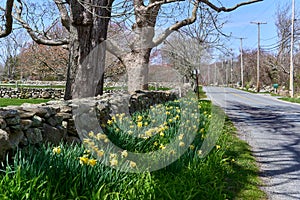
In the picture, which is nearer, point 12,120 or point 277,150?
point 12,120

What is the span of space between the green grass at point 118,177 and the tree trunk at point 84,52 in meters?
2.23

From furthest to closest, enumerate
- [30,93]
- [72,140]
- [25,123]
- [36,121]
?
[30,93] → [72,140] → [36,121] → [25,123]

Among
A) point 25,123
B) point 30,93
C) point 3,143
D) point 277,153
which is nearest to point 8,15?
point 25,123

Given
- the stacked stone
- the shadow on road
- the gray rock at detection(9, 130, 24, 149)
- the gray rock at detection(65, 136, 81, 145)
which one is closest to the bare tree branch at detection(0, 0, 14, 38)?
the gray rock at detection(65, 136, 81, 145)

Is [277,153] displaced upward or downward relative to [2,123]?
downward

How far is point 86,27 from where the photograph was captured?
6.00m

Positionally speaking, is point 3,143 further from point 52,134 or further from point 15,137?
point 52,134

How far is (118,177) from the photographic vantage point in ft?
8.33

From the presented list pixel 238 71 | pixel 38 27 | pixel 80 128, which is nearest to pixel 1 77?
pixel 38 27

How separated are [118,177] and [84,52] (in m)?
3.91

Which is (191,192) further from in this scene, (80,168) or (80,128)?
(80,128)

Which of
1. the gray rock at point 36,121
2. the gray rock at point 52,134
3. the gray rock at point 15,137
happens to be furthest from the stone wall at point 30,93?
the gray rock at point 15,137

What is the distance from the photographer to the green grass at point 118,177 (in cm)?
213

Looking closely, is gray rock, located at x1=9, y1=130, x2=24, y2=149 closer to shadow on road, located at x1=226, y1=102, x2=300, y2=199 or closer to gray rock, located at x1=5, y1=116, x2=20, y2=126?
gray rock, located at x1=5, y1=116, x2=20, y2=126
